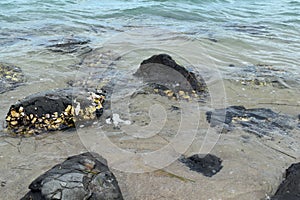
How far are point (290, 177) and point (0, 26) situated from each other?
1082cm

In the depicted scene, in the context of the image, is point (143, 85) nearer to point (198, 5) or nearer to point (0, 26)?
point (0, 26)

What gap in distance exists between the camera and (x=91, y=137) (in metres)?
3.81

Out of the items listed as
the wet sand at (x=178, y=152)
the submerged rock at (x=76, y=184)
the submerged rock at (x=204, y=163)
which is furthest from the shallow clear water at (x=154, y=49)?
the submerged rock at (x=76, y=184)

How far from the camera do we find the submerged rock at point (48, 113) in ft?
12.6

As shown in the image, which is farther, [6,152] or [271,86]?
[271,86]

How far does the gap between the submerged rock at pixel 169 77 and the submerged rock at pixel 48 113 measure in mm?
1587

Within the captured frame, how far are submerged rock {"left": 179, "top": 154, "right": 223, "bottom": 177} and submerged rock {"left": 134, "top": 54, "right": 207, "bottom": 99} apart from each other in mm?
1899

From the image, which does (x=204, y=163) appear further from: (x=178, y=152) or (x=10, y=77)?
(x=10, y=77)

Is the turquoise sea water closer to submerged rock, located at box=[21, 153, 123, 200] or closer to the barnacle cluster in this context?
the barnacle cluster

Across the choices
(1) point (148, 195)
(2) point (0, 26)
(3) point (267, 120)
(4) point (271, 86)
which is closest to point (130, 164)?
(1) point (148, 195)

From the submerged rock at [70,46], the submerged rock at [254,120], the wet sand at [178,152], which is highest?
the submerged rock at [70,46]

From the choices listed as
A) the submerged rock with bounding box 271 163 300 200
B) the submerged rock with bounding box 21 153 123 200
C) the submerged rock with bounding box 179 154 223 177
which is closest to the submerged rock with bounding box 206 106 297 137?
the submerged rock with bounding box 179 154 223 177

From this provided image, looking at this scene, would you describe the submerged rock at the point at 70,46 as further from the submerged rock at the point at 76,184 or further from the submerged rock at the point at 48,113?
the submerged rock at the point at 76,184

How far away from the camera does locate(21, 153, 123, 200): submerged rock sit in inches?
92.1
